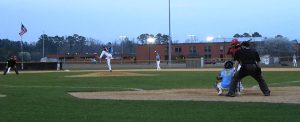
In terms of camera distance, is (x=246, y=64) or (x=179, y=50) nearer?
(x=246, y=64)

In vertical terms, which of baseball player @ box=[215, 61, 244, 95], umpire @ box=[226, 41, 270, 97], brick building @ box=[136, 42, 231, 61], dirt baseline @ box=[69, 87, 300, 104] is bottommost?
dirt baseline @ box=[69, 87, 300, 104]

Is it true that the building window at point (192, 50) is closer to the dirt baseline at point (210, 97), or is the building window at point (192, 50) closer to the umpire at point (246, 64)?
the dirt baseline at point (210, 97)

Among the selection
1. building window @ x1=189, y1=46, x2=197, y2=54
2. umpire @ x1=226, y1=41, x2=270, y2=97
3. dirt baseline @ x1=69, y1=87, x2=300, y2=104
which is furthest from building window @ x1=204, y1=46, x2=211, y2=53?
umpire @ x1=226, y1=41, x2=270, y2=97

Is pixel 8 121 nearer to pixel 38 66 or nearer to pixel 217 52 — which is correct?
pixel 38 66

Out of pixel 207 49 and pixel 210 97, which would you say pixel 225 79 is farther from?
pixel 207 49

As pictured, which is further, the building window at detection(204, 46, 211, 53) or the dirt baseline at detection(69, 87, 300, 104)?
the building window at detection(204, 46, 211, 53)

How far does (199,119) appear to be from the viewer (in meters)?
9.16

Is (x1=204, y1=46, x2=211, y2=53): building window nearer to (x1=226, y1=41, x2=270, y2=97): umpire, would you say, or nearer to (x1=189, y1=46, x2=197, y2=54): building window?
(x1=189, y1=46, x2=197, y2=54): building window

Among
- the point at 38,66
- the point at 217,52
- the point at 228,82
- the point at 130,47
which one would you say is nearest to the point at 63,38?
the point at 130,47

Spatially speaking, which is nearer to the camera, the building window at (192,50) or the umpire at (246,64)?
the umpire at (246,64)

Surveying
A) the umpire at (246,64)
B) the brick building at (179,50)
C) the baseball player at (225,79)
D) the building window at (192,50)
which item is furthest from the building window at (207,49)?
the umpire at (246,64)

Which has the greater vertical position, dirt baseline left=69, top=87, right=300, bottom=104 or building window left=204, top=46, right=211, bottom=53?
building window left=204, top=46, right=211, bottom=53

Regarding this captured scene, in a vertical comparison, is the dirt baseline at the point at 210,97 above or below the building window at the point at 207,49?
below

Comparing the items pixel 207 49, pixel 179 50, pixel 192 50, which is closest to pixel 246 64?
pixel 207 49
